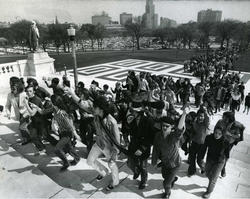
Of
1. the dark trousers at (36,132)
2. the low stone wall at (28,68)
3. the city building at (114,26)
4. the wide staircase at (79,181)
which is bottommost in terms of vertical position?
the wide staircase at (79,181)

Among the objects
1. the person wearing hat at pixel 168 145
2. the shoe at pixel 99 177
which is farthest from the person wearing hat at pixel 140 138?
the shoe at pixel 99 177

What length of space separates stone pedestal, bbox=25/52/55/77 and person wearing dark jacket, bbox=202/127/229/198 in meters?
14.6

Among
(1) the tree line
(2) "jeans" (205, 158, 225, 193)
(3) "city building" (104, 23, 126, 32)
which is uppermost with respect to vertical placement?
(3) "city building" (104, 23, 126, 32)

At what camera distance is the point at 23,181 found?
4281 millimetres

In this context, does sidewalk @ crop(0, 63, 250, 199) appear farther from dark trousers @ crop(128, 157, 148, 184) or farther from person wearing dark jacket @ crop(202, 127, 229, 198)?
person wearing dark jacket @ crop(202, 127, 229, 198)

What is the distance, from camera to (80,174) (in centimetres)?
467

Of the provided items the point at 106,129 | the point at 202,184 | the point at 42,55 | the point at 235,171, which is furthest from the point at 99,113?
the point at 42,55

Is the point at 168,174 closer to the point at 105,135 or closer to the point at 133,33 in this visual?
the point at 105,135

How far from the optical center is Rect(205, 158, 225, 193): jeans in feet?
13.3

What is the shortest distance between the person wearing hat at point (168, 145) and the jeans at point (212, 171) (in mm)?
852

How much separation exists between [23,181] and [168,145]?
2975 mm

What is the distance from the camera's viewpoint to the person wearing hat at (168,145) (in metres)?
3.53

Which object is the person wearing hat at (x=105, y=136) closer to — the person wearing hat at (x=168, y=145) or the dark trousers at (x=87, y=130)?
the person wearing hat at (x=168, y=145)

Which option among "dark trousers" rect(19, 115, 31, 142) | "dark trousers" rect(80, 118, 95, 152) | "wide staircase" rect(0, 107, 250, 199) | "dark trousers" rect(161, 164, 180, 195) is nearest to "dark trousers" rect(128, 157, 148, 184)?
"wide staircase" rect(0, 107, 250, 199)
